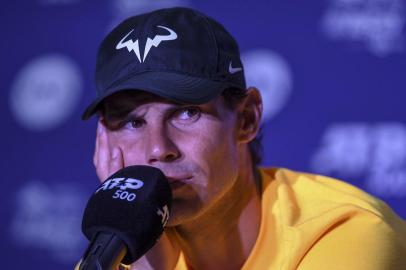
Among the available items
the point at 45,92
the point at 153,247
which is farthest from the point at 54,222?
the point at 153,247

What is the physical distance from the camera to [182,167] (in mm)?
915

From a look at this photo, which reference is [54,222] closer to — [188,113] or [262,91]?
[262,91]

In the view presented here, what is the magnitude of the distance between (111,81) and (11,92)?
2.38 ft

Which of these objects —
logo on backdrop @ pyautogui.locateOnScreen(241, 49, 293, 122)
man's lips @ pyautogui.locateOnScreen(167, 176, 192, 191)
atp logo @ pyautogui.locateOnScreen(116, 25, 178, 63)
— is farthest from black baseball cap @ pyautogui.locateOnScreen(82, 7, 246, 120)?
logo on backdrop @ pyautogui.locateOnScreen(241, 49, 293, 122)

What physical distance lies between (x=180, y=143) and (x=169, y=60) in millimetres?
130

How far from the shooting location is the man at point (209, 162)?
930 millimetres

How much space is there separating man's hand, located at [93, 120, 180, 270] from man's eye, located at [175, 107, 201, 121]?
13 centimetres

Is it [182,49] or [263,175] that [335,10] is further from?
[182,49]

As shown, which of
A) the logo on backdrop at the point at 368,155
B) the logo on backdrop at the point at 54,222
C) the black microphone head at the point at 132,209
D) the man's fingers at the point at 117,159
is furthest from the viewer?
the logo on backdrop at the point at 54,222

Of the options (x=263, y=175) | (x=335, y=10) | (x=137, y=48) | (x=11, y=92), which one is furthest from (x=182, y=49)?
(x=11, y=92)

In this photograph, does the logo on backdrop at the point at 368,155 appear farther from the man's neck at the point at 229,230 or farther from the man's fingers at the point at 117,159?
the man's fingers at the point at 117,159

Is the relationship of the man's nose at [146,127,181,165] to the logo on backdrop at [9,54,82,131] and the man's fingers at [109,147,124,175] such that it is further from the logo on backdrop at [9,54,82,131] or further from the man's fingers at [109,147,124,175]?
the logo on backdrop at [9,54,82,131]

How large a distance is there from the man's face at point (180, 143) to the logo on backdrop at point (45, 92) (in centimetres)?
62

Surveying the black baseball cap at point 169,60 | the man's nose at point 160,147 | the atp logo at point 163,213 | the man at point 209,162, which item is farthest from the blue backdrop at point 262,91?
the atp logo at point 163,213
